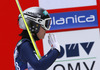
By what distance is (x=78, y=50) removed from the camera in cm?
571

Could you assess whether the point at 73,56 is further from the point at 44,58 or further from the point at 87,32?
the point at 44,58

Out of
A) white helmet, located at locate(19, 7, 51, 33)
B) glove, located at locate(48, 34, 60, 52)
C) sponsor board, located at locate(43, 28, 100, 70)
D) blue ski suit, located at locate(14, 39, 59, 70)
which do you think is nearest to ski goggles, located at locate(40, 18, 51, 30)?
white helmet, located at locate(19, 7, 51, 33)

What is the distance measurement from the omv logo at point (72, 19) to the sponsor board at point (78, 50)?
0.12m

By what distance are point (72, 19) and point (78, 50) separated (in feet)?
1.79

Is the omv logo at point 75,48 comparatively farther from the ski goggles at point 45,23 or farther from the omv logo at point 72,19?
the ski goggles at point 45,23

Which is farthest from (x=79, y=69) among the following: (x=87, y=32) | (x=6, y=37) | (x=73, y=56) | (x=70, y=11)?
(x=6, y=37)

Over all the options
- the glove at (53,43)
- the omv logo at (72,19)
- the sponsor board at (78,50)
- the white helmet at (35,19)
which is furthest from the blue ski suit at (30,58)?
the omv logo at (72,19)

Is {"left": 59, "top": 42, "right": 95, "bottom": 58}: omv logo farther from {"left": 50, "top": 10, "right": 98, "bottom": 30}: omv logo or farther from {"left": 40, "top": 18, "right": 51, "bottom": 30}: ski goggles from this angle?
{"left": 40, "top": 18, "right": 51, "bottom": 30}: ski goggles

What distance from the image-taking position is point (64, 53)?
5.70 m

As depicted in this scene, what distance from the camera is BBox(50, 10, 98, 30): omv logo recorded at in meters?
5.71

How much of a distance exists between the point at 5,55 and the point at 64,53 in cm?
103

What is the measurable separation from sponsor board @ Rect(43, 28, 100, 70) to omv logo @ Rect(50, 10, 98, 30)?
12cm

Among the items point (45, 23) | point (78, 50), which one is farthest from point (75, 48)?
point (45, 23)

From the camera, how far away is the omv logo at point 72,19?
5711mm
